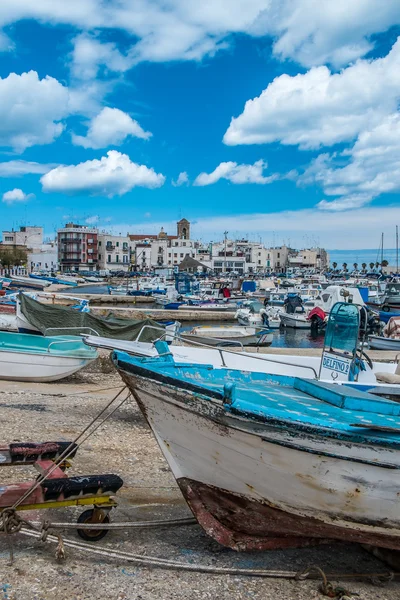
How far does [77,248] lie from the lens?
127 meters

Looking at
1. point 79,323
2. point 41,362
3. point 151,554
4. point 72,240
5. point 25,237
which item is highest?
point 25,237

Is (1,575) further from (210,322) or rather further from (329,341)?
(210,322)

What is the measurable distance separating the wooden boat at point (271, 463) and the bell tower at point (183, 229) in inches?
5990

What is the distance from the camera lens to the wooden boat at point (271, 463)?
494 cm

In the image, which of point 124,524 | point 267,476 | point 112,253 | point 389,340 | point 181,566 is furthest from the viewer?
point 112,253

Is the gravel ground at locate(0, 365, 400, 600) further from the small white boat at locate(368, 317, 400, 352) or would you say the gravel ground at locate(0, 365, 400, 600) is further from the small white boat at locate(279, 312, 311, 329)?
the small white boat at locate(279, 312, 311, 329)

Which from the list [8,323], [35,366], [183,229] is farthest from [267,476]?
[183,229]

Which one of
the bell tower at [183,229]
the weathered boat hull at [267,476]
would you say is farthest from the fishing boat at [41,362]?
the bell tower at [183,229]

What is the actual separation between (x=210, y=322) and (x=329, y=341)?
119ft

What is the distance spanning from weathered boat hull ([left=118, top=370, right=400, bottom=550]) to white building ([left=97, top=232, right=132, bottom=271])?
127431mm

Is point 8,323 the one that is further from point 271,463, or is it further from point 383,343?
point 383,343

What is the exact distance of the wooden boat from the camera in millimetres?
4941

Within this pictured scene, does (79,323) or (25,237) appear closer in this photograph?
(79,323)

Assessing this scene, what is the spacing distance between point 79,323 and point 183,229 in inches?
5567
